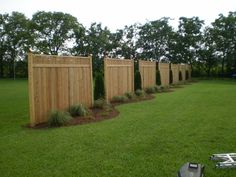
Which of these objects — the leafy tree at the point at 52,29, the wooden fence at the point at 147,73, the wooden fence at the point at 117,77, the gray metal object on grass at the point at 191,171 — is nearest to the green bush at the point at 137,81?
the wooden fence at the point at 117,77

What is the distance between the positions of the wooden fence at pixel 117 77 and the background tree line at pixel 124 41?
26138 millimetres

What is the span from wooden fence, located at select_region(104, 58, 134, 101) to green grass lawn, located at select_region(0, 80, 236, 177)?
14.6 feet

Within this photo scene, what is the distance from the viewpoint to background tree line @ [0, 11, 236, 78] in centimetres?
4313

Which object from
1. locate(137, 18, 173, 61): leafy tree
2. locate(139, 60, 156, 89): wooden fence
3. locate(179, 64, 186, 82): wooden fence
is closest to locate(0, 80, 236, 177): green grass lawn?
locate(139, 60, 156, 89): wooden fence

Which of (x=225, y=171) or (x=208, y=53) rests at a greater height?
(x=208, y=53)

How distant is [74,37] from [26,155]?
44913 mm

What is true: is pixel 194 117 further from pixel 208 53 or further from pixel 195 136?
pixel 208 53

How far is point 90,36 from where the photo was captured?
153ft

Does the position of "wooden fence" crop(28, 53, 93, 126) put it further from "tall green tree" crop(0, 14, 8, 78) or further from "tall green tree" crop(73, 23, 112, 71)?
"tall green tree" crop(0, 14, 8, 78)

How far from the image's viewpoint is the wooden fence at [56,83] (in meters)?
7.75

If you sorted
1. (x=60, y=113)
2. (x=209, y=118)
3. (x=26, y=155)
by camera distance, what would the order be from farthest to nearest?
(x=209, y=118), (x=60, y=113), (x=26, y=155)

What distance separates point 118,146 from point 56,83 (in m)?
3.77

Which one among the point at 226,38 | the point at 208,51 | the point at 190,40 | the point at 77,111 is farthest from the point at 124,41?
the point at 77,111

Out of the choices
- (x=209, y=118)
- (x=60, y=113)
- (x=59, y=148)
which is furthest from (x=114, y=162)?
(x=209, y=118)
